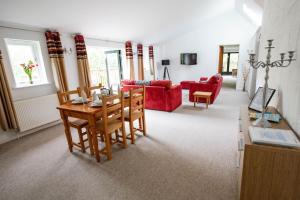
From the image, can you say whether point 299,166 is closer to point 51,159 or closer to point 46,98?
point 51,159

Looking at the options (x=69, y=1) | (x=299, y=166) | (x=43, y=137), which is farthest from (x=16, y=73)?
(x=299, y=166)

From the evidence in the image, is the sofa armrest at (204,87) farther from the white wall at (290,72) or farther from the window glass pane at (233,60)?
the window glass pane at (233,60)

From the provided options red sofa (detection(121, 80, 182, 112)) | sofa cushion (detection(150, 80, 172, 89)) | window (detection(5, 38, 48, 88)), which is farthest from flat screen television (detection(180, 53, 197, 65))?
window (detection(5, 38, 48, 88))

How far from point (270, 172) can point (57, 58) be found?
13.6 ft

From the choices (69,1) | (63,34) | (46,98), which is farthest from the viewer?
(63,34)

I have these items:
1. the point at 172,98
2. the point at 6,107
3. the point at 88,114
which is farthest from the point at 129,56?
the point at 88,114

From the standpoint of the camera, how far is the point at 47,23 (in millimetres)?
3334

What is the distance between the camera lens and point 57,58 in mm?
3656

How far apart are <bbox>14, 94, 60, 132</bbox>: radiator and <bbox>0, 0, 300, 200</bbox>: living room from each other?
0.02 metres

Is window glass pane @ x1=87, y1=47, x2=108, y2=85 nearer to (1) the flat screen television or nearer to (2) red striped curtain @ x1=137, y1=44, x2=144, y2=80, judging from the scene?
(2) red striped curtain @ x1=137, y1=44, x2=144, y2=80

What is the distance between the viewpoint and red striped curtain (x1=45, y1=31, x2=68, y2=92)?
3.54 metres

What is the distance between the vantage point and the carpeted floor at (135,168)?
1.74m

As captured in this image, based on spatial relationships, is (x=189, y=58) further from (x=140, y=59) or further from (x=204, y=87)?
(x=204, y=87)

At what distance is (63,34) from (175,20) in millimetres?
3695
